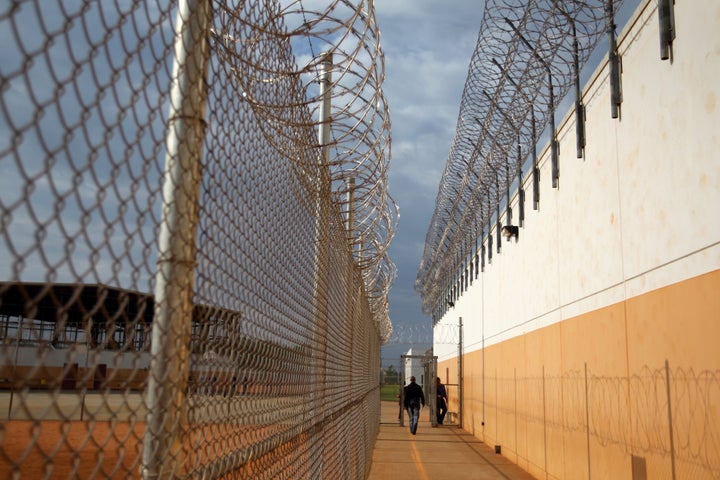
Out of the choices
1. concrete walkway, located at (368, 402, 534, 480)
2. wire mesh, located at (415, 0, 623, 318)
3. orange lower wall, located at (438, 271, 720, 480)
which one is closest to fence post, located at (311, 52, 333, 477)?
orange lower wall, located at (438, 271, 720, 480)

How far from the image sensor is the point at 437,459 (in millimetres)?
14062

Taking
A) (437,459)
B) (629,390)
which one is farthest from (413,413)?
(629,390)

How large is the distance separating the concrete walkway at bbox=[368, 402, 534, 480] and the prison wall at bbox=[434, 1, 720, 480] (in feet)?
3.53

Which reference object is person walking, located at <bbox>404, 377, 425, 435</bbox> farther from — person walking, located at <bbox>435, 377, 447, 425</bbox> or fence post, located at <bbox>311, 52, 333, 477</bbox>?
fence post, located at <bbox>311, 52, 333, 477</bbox>

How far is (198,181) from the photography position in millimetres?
1783

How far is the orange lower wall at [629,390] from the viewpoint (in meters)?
5.40

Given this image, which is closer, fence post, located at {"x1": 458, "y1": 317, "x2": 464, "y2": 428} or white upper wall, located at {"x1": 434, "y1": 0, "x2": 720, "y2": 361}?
white upper wall, located at {"x1": 434, "y1": 0, "x2": 720, "y2": 361}

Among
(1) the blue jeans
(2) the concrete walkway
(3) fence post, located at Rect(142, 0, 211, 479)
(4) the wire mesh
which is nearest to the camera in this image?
(3) fence post, located at Rect(142, 0, 211, 479)

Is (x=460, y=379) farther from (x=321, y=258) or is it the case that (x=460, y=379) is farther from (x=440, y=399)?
(x=321, y=258)

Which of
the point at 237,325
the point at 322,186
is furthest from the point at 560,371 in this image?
the point at 237,325

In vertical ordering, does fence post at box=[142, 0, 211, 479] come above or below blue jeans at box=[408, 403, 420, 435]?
above

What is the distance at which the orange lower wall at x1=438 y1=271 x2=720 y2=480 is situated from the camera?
5398 mm

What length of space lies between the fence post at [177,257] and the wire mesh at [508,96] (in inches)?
274

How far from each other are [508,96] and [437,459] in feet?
22.2
